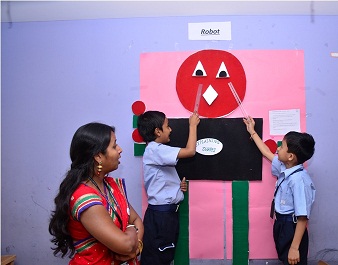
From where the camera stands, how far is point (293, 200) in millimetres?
1594

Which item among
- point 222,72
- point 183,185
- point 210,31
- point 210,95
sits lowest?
point 183,185

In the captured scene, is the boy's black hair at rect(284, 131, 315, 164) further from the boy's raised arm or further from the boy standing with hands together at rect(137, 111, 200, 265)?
the boy standing with hands together at rect(137, 111, 200, 265)

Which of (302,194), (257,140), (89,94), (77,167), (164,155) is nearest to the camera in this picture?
(77,167)

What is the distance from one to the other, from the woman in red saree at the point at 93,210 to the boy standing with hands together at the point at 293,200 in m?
0.80

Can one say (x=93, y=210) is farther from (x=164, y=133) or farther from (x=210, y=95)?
(x=210, y=95)

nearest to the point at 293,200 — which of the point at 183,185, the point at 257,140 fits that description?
the point at 257,140

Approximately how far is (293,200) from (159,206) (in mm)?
678

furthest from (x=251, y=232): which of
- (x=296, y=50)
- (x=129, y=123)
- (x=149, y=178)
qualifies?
(x=296, y=50)

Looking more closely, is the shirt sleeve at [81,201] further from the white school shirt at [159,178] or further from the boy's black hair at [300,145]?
the boy's black hair at [300,145]

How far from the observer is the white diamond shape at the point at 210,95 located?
1.88 m

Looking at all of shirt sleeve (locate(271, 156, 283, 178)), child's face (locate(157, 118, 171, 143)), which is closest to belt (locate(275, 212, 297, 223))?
shirt sleeve (locate(271, 156, 283, 178))

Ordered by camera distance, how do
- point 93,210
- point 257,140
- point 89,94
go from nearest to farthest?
point 93,210
point 257,140
point 89,94

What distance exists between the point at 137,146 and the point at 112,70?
18.8 inches

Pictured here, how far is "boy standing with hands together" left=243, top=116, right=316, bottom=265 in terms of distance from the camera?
1.54 meters
